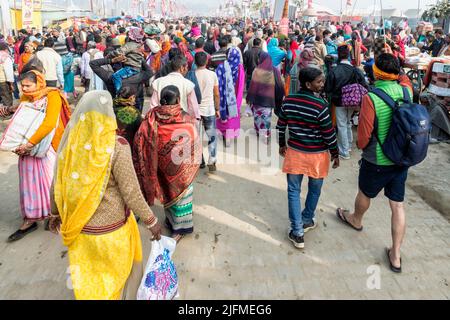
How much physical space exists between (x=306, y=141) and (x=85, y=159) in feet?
6.55

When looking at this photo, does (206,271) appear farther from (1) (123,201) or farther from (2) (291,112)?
(2) (291,112)

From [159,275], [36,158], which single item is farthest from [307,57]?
[159,275]

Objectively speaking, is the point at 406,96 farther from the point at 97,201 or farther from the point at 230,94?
the point at 230,94

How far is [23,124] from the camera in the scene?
3186mm

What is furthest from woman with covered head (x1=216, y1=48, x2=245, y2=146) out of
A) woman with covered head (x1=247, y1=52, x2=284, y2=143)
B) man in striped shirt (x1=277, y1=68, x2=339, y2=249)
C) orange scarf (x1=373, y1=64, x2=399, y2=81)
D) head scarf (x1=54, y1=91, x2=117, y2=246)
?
head scarf (x1=54, y1=91, x2=117, y2=246)

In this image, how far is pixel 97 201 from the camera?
6.76 ft

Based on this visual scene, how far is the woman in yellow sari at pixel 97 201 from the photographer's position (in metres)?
1.97

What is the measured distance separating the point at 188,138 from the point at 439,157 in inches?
178

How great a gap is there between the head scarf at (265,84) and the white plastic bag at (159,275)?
13.1 feet

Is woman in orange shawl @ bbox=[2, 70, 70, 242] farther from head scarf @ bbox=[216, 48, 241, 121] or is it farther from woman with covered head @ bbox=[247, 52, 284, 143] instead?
woman with covered head @ bbox=[247, 52, 284, 143]

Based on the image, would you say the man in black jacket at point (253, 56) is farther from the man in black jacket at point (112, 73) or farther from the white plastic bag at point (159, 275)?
the white plastic bag at point (159, 275)

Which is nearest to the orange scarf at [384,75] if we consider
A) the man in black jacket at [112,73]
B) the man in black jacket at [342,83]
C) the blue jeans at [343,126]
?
the man in black jacket at [342,83]

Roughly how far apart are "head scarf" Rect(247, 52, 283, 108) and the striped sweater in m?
2.66
